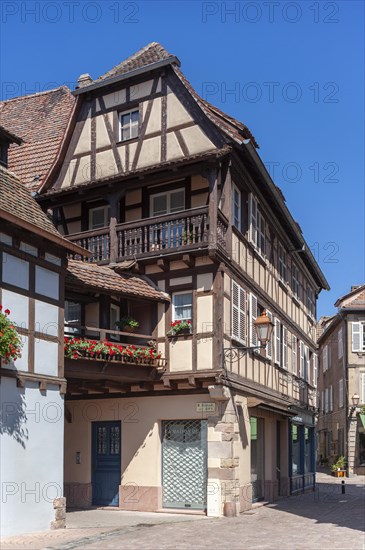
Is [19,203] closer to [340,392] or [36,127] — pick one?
[36,127]

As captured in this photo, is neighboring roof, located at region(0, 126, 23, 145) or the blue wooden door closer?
neighboring roof, located at region(0, 126, 23, 145)

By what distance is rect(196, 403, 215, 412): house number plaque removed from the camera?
18547 mm

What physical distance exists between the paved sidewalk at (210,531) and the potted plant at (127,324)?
4.40 metres

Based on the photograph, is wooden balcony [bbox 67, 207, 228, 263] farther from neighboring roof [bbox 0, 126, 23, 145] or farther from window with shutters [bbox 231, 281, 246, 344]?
neighboring roof [bbox 0, 126, 23, 145]

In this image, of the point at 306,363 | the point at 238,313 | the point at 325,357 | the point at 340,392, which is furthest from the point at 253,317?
→ the point at 325,357

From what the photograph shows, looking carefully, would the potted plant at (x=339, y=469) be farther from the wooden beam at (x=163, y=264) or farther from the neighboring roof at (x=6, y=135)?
the neighboring roof at (x=6, y=135)

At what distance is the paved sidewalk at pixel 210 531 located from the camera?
529 inches

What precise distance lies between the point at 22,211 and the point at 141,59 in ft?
26.5

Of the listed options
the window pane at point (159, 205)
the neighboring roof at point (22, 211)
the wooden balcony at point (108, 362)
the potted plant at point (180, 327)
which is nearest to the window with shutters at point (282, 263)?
the window pane at point (159, 205)

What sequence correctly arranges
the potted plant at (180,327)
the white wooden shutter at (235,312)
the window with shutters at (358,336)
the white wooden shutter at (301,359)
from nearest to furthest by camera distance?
the potted plant at (180,327) → the white wooden shutter at (235,312) → the white wooden shutter at (301,359) → the window with shutters at (358,336)

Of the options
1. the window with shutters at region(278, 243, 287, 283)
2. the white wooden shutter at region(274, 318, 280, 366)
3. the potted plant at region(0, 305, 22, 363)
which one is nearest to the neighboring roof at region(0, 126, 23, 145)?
the potted plant at region(0, 305, 22, 363)

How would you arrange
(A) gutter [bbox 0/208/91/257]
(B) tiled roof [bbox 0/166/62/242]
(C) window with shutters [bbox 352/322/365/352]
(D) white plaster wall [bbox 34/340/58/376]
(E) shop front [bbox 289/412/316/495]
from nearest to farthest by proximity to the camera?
(A) gutter [bbox 0/208/91/257]
(B) tiled roof [bbox 0/166/62/242]
(D) white plaster wall [bbox 34/340/58/376]
(E) shop front [bbox 289/412/316/495]
(C) window with shutters [bbox 352/322/365/352]

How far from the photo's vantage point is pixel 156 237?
1923 centimetres

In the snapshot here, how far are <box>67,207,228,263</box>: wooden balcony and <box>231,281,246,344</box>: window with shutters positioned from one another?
4.74 ft
